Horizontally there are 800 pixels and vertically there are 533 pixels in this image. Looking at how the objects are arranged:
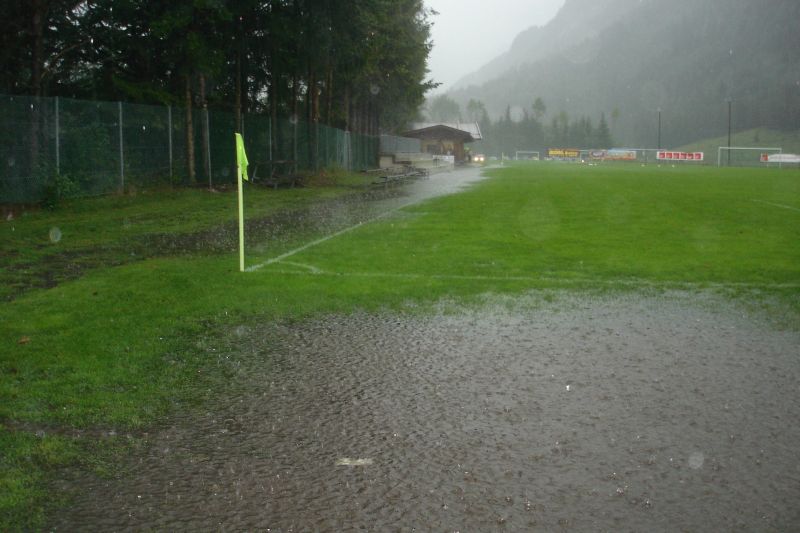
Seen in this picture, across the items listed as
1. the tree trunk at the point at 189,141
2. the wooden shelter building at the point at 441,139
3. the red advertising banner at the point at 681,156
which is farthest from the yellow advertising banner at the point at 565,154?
the tree trunk at the point at 189,141

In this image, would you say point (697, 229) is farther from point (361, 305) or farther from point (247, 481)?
point (247, 481)

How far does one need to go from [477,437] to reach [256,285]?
5154 millimetres

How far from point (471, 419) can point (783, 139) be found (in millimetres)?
192469

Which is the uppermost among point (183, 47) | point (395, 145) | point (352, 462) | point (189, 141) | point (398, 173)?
point (183, 47)

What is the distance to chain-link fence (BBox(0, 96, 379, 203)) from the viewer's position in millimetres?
17344

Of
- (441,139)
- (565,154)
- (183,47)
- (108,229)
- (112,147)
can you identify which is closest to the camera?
(108,229)

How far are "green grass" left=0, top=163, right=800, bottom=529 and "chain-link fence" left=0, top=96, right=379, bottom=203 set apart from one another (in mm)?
1160

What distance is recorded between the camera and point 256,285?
354 inches

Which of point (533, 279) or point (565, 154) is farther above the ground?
point (565, 154)

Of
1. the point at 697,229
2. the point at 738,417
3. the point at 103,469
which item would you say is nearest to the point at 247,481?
the point at 103,469

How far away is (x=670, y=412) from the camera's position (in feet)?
15.8

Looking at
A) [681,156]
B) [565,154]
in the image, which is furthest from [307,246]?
[565,154]

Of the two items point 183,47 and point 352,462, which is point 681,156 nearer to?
point 183,47

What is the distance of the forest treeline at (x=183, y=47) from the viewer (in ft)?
79.7
